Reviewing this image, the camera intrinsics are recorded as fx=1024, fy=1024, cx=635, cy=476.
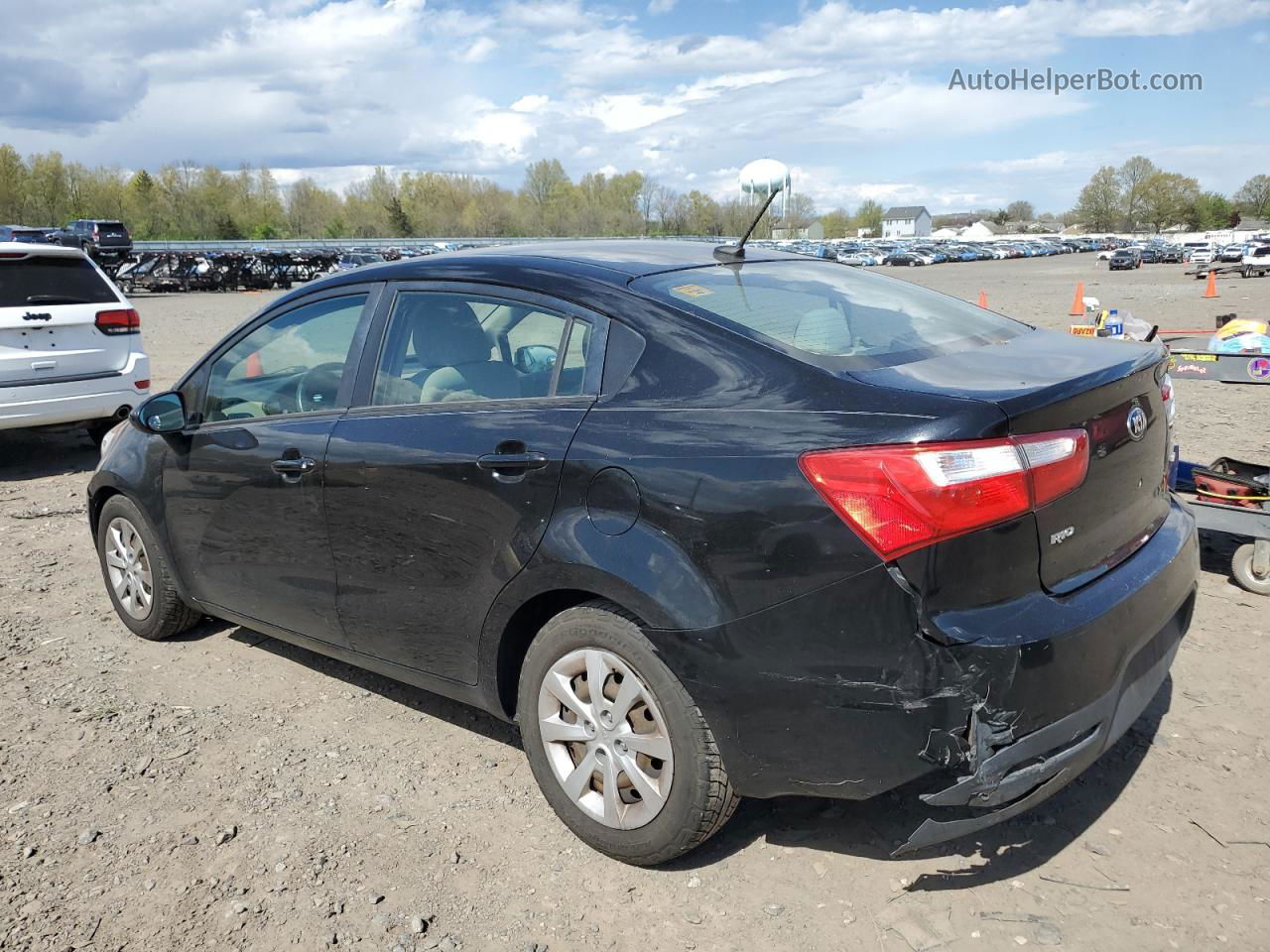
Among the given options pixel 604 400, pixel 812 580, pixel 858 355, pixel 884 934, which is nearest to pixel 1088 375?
pixel 858 355

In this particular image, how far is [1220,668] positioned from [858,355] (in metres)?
2.44

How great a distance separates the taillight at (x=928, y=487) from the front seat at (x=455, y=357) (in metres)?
1.27

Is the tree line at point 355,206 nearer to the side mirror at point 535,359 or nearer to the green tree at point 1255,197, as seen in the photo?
the green tree at point 1255,197

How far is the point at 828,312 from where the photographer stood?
10.6 feet

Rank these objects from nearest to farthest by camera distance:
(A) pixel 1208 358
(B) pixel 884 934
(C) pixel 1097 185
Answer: (B) pixel 884 934 → (A) pixel 1208 358 → (C) pixel 1097 185

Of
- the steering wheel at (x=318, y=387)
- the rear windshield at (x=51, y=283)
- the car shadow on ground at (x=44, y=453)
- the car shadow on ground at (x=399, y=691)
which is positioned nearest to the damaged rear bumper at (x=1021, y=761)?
the car shadow on ground at (x=399, y=691)

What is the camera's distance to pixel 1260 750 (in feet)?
11.5

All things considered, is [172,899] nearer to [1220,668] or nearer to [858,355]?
[858,355]

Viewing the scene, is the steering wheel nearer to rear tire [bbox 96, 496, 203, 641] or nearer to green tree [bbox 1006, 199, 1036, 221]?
rear tire [bbox 96, 496, 203, 641]

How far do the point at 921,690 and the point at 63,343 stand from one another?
25.8 ft

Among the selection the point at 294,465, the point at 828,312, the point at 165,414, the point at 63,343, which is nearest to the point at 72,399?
the point at 63,343

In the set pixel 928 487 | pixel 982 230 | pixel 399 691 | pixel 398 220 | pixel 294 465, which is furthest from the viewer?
pixel 982 230

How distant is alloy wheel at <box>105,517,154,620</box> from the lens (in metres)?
4.70

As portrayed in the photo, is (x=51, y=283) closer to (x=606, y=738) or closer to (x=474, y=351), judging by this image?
(x=474, y=351)
